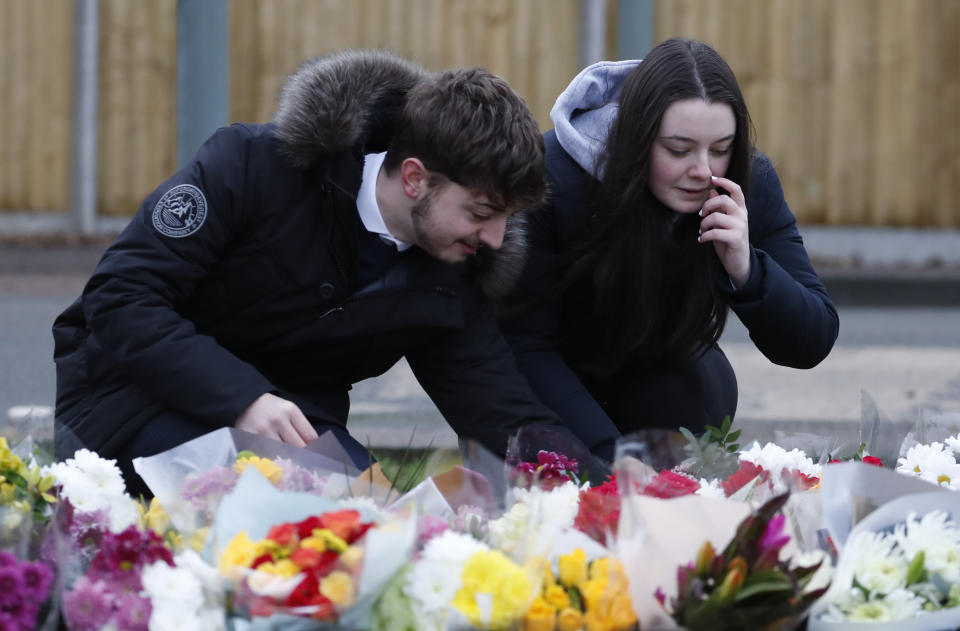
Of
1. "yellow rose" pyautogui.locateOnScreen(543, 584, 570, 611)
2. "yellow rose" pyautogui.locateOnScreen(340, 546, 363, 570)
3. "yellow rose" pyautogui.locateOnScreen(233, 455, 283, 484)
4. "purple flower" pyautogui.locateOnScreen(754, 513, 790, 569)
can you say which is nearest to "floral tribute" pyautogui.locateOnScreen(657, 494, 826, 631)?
"purple flower" pyautogui.locateOnScreen(754, 513, 790, 569)

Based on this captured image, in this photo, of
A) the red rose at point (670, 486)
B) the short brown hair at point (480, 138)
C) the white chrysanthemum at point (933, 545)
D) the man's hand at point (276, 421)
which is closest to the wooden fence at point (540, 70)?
the short brown hair at point (480, 138)

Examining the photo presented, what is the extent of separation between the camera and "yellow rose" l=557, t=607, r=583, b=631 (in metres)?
Result: 1.53

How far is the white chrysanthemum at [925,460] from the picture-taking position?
2092 millimetres

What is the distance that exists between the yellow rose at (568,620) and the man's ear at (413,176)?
1.11 m

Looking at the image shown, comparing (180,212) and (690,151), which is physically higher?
(690,151)

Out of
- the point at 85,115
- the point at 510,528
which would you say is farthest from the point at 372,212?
the point at 85,115

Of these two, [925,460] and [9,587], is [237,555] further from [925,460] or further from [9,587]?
[925,460]

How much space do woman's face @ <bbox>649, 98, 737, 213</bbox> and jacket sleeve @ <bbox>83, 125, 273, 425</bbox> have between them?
0.81m

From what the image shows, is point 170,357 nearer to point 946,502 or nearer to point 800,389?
point 946,502

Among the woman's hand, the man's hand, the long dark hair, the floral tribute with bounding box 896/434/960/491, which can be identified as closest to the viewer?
the floral tribute with bounding box 896/434/960/491

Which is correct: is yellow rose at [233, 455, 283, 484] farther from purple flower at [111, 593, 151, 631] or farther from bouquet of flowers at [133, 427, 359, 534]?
purple flower at [111, 593, 151, 631]

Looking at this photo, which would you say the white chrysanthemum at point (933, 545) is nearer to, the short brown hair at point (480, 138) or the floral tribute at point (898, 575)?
the floral tribute at point (898, 575)

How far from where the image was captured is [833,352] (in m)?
6.04

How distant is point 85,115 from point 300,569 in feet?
23.8
